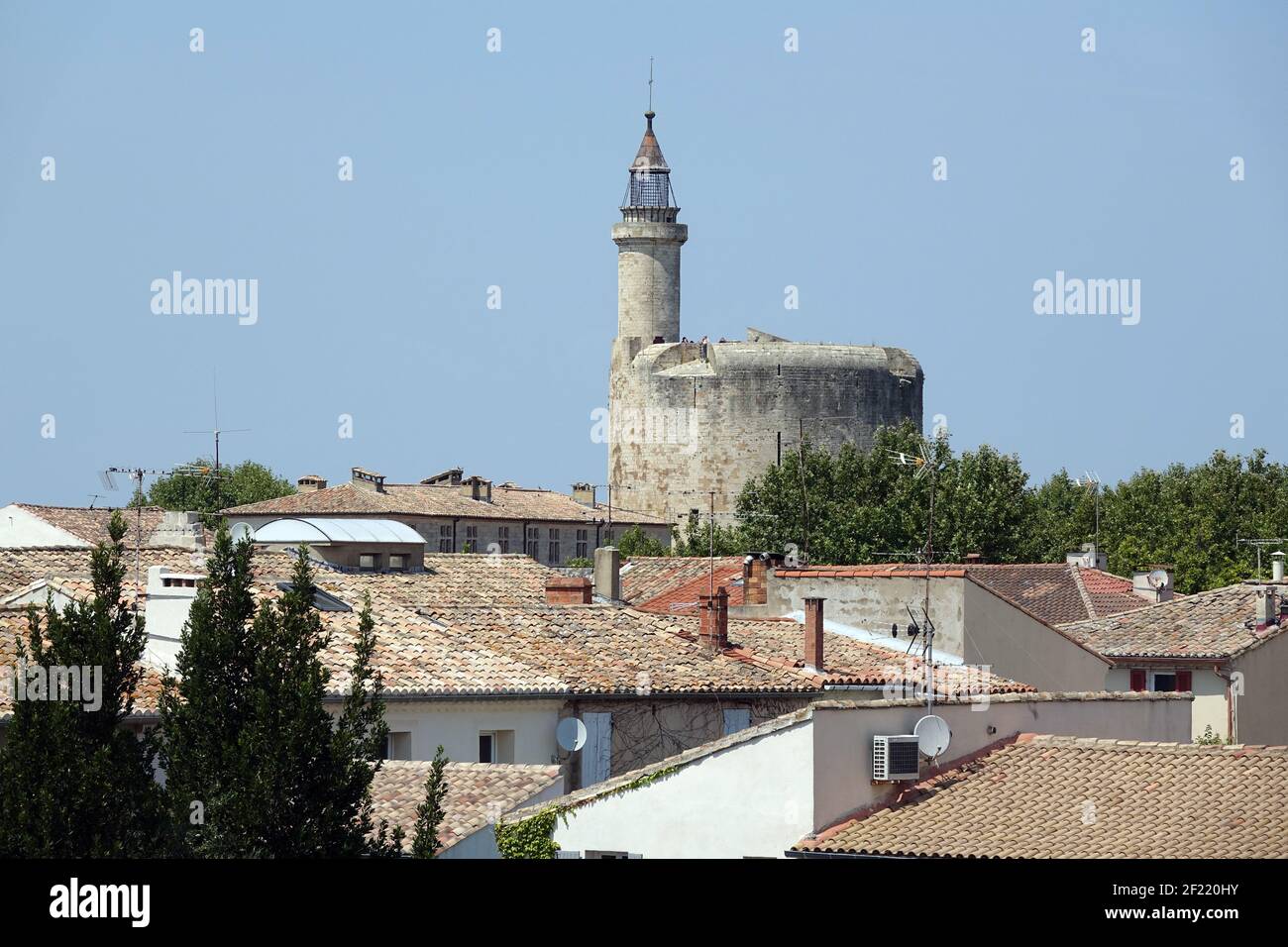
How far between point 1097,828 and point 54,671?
7.58 metres

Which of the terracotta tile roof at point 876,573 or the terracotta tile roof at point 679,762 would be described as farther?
the terracotta tile roof at point 876,573

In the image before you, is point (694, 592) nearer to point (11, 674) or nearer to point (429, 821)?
point (11, 674)

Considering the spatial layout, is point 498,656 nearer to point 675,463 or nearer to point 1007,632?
point 1007,632

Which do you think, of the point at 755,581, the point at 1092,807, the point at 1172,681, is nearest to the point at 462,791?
the point at 1092,807

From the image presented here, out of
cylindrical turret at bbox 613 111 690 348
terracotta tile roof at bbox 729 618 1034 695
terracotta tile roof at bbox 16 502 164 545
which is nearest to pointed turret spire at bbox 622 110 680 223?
cylindrical turret at bbox 613 111 690 348

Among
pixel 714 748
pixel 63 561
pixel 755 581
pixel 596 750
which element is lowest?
pixel 596 750

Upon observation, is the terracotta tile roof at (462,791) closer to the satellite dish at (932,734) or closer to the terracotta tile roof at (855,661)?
the satellite dish at (932,734)

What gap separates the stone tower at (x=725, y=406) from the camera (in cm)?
7538

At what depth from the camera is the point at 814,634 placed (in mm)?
24438

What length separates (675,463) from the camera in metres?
76.3

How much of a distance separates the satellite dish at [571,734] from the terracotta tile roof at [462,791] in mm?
1371

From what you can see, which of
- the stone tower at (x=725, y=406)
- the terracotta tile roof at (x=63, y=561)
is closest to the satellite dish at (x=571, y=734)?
the terracotta tile roof at (x=63, y=561)

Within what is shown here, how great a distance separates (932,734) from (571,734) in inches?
173
